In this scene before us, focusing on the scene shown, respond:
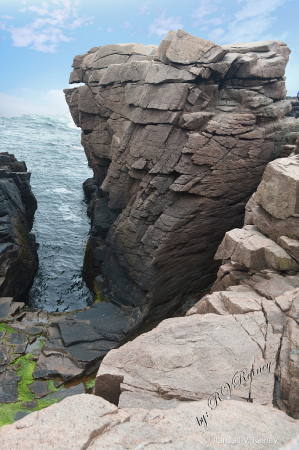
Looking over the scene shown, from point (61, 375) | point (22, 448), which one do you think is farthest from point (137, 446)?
point (61, 375)

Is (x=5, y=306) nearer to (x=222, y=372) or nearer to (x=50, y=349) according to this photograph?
(x=50, y=349)

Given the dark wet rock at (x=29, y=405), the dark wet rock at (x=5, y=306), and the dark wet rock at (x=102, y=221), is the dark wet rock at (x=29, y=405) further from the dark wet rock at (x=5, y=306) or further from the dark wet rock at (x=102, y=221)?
the dark wet rock at (x=102, y=221)

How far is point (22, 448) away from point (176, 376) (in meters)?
3.84

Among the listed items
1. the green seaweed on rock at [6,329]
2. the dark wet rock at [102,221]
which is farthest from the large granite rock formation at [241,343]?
the dark wet rock at [102,221]

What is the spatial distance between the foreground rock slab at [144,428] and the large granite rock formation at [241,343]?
25.8 inches

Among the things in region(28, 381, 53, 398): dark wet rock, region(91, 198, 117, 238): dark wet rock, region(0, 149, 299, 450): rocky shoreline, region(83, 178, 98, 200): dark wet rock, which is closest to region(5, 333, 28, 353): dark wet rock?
region(28, 381, 53, 398): dark wet rock

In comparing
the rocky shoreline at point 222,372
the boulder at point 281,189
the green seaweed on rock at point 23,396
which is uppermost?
the boulder at point 281,189

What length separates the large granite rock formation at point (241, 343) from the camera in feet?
23.6

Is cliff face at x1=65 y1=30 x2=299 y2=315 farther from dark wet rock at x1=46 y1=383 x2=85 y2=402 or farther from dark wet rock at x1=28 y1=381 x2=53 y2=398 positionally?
dark wet rock at x1=28 y1=381 x2=53 y2=398

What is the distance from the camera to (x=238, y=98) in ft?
65.1

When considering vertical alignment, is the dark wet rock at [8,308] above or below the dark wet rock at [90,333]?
above

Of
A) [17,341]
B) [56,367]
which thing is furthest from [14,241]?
[56,367]

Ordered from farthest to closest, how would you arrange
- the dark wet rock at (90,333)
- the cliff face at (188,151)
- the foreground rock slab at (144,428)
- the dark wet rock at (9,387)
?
the cliff face at (188,151), the dark wet rock at (90,333), the dark wet rock at (9,387), the foreground rock slab at (144,428)

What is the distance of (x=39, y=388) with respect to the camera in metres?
15.3
